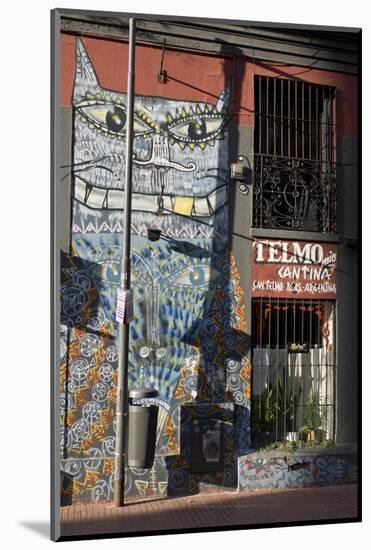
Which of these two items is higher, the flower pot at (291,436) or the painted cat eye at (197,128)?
the painted cat eye at (197,128)

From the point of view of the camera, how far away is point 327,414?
10477 millimetres

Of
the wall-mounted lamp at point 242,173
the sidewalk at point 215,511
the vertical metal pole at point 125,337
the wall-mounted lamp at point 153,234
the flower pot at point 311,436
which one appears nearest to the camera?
the sidewalk at point 215,511

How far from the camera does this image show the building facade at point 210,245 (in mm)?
9195

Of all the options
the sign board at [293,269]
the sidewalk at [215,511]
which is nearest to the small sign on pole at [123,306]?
the sign board at [293,269]

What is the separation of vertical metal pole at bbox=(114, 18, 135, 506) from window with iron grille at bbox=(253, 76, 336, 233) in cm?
191

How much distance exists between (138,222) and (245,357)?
222 centimetres

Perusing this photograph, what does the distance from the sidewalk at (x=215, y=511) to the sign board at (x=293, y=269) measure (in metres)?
2.52

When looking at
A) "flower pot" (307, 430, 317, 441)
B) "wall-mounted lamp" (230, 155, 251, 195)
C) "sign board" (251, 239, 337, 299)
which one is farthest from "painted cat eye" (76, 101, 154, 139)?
"flower pot" (307, 430, 317, 441)

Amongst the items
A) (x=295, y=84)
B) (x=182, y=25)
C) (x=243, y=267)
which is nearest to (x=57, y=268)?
(x=243, y=267)

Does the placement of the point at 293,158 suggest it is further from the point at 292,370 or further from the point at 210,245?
the point at 292,370

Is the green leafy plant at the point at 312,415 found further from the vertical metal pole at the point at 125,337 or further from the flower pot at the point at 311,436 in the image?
the vertical metal pole at the point at 125,337

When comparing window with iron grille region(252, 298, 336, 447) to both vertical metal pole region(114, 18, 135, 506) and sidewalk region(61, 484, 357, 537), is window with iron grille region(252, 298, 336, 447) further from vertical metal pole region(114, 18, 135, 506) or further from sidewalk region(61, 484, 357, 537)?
vertical metal pole region(114, 18, 135, 506)

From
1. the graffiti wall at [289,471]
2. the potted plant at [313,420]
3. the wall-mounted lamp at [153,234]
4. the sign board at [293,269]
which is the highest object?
the wall-mounted lamp at [153,234]

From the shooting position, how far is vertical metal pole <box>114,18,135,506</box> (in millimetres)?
8961
